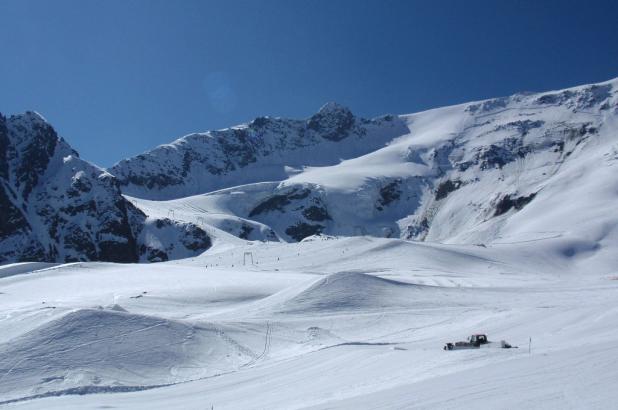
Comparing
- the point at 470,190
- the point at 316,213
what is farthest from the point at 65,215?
the point at 470,190

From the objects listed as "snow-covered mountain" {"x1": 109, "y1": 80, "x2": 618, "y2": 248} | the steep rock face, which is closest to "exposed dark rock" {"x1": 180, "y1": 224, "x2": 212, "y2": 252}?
"snow-covered mountain" {"x1": 109, "y1": 80, "x2": 618, "y2": 248}

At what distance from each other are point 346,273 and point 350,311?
6.49 meters

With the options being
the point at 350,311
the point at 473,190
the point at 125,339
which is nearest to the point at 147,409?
the point at 125,339

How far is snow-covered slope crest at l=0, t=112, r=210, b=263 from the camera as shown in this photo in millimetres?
122500

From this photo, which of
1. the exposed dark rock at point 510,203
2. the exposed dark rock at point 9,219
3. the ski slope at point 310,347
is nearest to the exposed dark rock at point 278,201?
the exposed dark rock at point 510,203

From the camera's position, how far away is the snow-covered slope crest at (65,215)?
122 meters

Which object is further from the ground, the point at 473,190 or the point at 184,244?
the point at 473,190

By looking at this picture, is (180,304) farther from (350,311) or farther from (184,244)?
(184,244)

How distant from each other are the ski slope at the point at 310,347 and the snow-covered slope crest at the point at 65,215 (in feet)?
263

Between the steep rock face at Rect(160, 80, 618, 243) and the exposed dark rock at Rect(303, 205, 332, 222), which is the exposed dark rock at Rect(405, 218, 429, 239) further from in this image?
the exposed dark rock at Rect(303, 205, 332, 222)

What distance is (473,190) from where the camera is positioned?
156125 mm

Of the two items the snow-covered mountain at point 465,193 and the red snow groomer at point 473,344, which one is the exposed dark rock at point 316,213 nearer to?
the snow-covered mountain at point 465,193

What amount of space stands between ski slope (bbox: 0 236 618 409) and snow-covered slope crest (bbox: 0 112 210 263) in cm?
8002

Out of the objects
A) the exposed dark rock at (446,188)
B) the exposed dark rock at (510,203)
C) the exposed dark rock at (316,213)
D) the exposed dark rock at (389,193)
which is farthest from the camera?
the exposed dark rock at (389,193)
